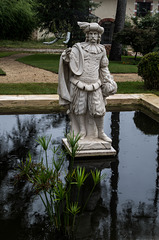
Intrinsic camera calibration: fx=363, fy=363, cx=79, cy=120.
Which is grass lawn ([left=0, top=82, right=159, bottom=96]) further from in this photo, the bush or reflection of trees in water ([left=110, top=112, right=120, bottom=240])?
reflection of trees in water ([left=110, top=112, right=120, bottom=240])

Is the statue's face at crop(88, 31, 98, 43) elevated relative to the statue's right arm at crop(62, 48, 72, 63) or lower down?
elevated

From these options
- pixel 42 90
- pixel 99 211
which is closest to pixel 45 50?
pixel 42 90

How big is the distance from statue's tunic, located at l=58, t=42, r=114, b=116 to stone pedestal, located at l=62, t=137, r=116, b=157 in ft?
1.55

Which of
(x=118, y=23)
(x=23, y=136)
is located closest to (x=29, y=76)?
(x=23, y=136)

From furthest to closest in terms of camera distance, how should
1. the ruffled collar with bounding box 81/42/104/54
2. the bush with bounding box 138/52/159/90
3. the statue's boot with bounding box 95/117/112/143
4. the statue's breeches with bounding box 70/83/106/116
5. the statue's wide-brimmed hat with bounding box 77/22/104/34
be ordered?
the bush with bounding box 138/52/159/90 → the statue's boot with bounding box 95/117/112/143 → the statue's breeches with bounding box 70/83/106/116 → the ruffled collar with bounding box 81/42/104/54 → the statue's wide-brimmed hat with bounding box 77/22/104/34

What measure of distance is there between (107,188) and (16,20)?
2243 centimetres

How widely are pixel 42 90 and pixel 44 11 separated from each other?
1014cm

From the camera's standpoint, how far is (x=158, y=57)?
10.2m

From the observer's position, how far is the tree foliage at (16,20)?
77.0 feet

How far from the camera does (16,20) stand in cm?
2527

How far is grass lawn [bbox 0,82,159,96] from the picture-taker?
381 inches

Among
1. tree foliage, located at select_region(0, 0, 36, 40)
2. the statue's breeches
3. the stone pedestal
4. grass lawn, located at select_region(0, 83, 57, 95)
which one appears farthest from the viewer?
tree foliage, located at select_region(0, 0, 36, 40)

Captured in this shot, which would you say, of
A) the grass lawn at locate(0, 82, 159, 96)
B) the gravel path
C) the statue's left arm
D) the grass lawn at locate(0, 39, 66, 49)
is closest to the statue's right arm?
the statue's left arm

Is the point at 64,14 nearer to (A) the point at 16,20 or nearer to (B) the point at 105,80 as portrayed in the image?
(A) the point at 16,20
